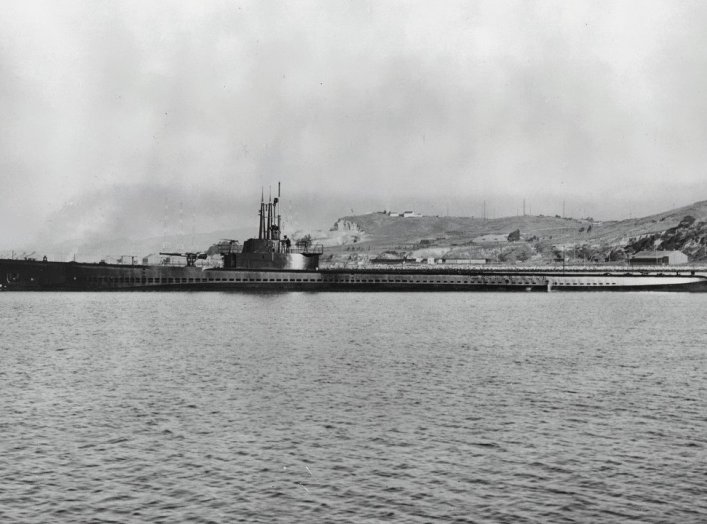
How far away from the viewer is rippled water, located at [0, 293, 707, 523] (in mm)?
16109

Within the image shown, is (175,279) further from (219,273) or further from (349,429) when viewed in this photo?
(349,429)

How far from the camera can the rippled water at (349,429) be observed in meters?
16.1

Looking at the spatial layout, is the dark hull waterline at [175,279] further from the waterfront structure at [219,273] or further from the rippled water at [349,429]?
the rippled water at [349,429]

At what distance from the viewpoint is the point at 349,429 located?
22.4m

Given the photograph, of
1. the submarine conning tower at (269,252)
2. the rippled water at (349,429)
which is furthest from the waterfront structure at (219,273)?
the rippled water at (349,429)

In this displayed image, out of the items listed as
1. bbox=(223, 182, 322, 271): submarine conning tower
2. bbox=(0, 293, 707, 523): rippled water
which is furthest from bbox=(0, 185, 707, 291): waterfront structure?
bbox=(0, 293, 707, 523): rippled water

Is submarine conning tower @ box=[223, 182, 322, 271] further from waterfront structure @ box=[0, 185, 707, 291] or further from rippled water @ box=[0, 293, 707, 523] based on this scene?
rippled water @ box=[0, 293, 707, 523]

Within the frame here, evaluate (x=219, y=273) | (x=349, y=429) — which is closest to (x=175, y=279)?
(x=219, y=273)

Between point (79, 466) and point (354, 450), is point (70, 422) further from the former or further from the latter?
point (354, 450)

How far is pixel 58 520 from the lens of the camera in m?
15.0

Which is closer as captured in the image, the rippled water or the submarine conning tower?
the rippled water

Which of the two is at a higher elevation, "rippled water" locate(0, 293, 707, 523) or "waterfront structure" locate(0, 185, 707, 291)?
"waterfront structure" locate(0, 185, 707, 291)

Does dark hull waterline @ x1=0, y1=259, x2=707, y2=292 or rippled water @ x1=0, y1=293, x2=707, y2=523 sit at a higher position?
dark hull waterline @ x1=0, y1=259, x2=707, y2=292

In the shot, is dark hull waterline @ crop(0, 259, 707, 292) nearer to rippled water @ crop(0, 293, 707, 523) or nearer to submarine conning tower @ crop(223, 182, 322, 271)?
submarine conning tower @ crop(223, 182, 322, 271)
